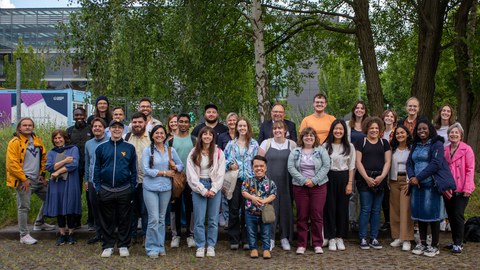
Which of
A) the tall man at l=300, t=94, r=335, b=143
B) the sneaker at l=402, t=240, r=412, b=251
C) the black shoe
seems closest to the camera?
the sneaker at l=402, t=240, r=412, b=251

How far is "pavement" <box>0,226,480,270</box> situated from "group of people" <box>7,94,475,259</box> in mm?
169

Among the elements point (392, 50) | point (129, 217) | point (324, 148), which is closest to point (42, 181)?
point (129, 217)

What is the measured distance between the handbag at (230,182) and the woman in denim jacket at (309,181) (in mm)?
787

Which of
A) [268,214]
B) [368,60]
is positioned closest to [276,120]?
[268,214]

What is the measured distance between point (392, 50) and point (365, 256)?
12.3 metres

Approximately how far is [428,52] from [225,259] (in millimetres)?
8646

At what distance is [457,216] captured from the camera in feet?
25.9

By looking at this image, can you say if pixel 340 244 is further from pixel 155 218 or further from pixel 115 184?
pixel 115 184

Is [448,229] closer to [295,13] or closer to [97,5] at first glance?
[97,5]

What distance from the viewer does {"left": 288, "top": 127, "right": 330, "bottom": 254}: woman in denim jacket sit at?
7.73m

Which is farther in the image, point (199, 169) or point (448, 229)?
point (448, 229)

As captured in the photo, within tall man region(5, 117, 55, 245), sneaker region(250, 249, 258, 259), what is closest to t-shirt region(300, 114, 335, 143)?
sneaker region(250, 249, 258, 259)

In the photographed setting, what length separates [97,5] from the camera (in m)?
10.1

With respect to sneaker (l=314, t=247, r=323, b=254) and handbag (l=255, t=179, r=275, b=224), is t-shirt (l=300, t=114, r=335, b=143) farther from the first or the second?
sneaker (l=314, t=247, r=323, b=254)
